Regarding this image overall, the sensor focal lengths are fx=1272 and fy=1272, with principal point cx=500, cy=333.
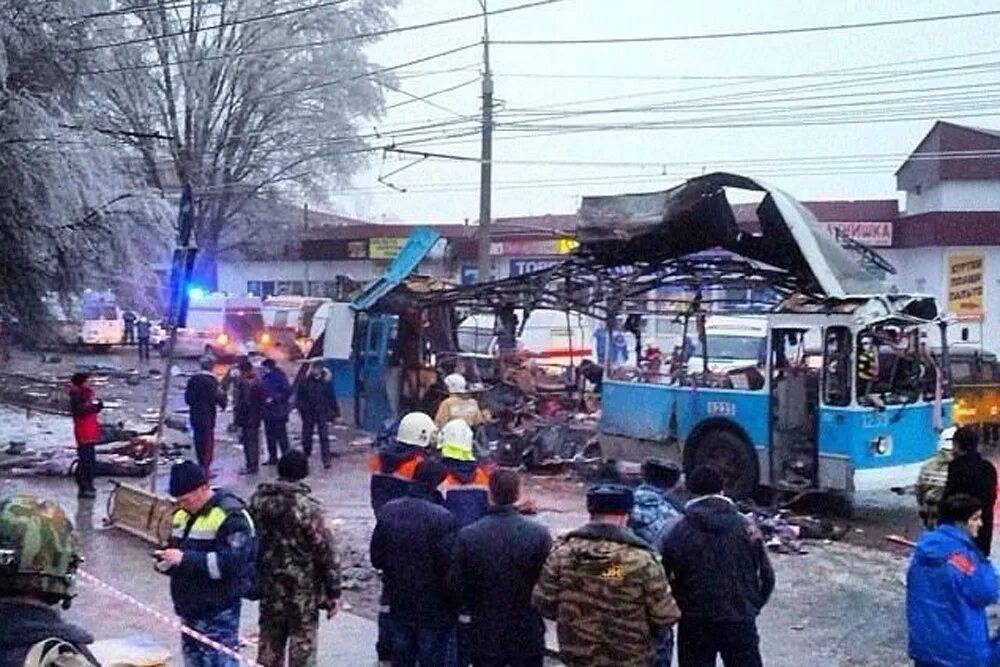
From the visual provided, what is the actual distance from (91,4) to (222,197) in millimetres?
19940

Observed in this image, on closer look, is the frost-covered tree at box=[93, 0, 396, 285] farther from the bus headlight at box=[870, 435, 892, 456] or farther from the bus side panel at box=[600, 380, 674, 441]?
the bus headlight at box=[870, 435, 892, 456]

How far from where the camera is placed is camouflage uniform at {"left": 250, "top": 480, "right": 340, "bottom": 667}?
7.27 metres

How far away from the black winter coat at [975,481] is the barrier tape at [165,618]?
537 centimetres

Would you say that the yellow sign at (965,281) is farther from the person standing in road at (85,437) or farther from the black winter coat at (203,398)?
the person standing in road at (85,437)

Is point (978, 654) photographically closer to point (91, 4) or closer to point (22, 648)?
point (22, 648)

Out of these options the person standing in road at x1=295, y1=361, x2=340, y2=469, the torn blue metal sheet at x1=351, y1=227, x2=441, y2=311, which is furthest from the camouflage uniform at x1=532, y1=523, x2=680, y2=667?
the torn blue metal sheet at x1=351, y1=227, x2=441, y2=311

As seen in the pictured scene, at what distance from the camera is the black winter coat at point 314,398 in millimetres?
19812

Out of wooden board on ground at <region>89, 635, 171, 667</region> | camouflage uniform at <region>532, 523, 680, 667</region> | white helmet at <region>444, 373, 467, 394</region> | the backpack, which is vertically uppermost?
white helmet at <region>444, 373, 467, 394</region>

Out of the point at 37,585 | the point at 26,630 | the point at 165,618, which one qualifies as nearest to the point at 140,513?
the point at 165,618

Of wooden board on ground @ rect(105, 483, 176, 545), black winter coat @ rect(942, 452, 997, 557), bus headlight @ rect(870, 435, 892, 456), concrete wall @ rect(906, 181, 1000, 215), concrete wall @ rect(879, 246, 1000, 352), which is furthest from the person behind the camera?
concrete wall @ rect(906, 181, 1000, 215)

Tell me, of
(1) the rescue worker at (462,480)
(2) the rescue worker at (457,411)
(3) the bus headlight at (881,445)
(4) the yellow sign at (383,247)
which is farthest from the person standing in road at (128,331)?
(1) the rescue worker at (462,480)

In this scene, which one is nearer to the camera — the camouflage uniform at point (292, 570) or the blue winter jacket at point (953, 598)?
the blue winter jacket at point (953, 598)

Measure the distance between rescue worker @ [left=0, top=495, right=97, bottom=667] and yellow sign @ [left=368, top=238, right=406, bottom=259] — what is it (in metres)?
45.3

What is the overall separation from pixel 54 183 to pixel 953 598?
1645 centimetres
